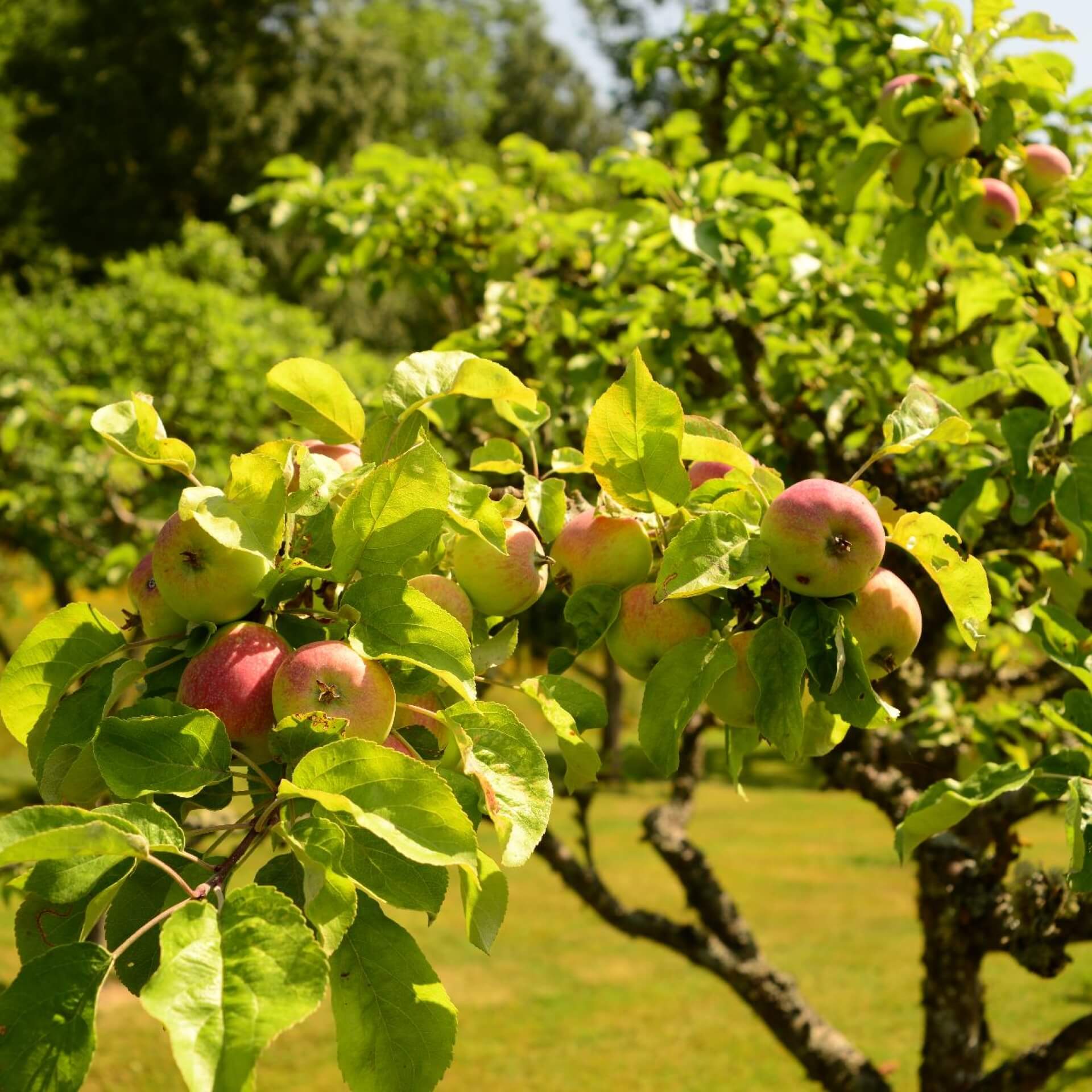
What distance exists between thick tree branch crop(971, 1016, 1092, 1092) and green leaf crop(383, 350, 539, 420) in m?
1.64

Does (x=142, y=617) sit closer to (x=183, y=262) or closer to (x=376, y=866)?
(x=376, y=866)

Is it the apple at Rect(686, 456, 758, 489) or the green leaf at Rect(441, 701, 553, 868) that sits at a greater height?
the apple at Rect(686, 456, 758, 489)

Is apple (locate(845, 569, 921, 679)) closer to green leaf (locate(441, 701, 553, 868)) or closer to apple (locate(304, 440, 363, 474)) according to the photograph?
green leaf (locate(441, 701, 553, 868))

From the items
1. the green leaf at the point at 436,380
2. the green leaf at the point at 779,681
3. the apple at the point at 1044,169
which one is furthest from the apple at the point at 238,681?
the apple at the point at 1044,169

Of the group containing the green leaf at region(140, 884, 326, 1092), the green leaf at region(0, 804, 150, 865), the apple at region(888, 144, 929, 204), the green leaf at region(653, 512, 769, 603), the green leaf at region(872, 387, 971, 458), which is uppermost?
the apple at region(888, 144, 929, 204)

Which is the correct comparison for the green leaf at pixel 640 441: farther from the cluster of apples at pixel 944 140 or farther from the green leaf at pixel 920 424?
the cluster of apples at pixel 944 140

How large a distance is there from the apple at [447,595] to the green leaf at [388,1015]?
0.89 ft

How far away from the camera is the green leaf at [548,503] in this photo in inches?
39.5

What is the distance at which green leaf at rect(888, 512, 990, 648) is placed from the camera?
895 mm

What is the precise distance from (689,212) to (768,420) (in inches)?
21.1

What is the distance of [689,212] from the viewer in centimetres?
189

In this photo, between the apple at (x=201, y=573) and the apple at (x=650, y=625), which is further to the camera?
the apple at (x=650, y=625)

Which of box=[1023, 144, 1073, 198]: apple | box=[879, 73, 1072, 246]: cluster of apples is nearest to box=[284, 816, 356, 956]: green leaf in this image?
box=[879, 73, 1072, 246]: cluster of apples

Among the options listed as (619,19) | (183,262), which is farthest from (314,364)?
(619,19)
